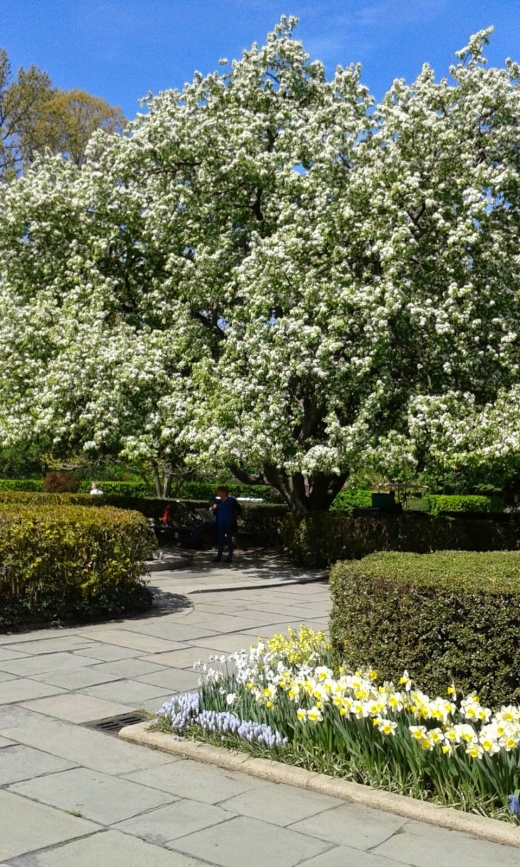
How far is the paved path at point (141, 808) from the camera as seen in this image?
4.31 metres

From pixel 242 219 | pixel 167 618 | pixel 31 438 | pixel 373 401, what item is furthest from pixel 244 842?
pixel 242 219

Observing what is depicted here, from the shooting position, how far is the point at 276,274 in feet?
49.9

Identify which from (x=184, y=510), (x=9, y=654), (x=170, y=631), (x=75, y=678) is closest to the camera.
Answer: (x=75, y=678)

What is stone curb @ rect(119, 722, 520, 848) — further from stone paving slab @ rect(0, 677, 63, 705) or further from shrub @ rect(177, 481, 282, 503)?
shrub @ rect(177, 481, 282, 503)

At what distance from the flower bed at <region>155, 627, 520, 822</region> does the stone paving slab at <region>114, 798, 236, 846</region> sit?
2.63 ft

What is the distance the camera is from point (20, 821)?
468 cm

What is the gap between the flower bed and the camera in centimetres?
487

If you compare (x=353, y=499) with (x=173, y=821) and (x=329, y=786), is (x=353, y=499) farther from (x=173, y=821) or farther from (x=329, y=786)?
(x=173, y=821)

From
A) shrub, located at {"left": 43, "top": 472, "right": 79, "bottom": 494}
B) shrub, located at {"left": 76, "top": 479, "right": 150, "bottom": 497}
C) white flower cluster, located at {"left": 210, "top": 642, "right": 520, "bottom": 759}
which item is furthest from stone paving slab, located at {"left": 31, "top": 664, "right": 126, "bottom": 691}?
shrub, located at {"left": 76, "top": 479, "right": 150, "bottom": 497}

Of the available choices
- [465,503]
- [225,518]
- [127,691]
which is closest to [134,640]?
[127,691]

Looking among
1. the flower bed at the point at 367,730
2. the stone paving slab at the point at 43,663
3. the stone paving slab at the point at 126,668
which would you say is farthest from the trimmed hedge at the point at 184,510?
the flower bed at the point at 367,730

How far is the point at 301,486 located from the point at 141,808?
45.8 feet

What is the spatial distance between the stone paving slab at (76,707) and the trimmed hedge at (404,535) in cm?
986

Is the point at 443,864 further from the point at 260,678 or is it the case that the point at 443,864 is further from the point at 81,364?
the point at 81,364
